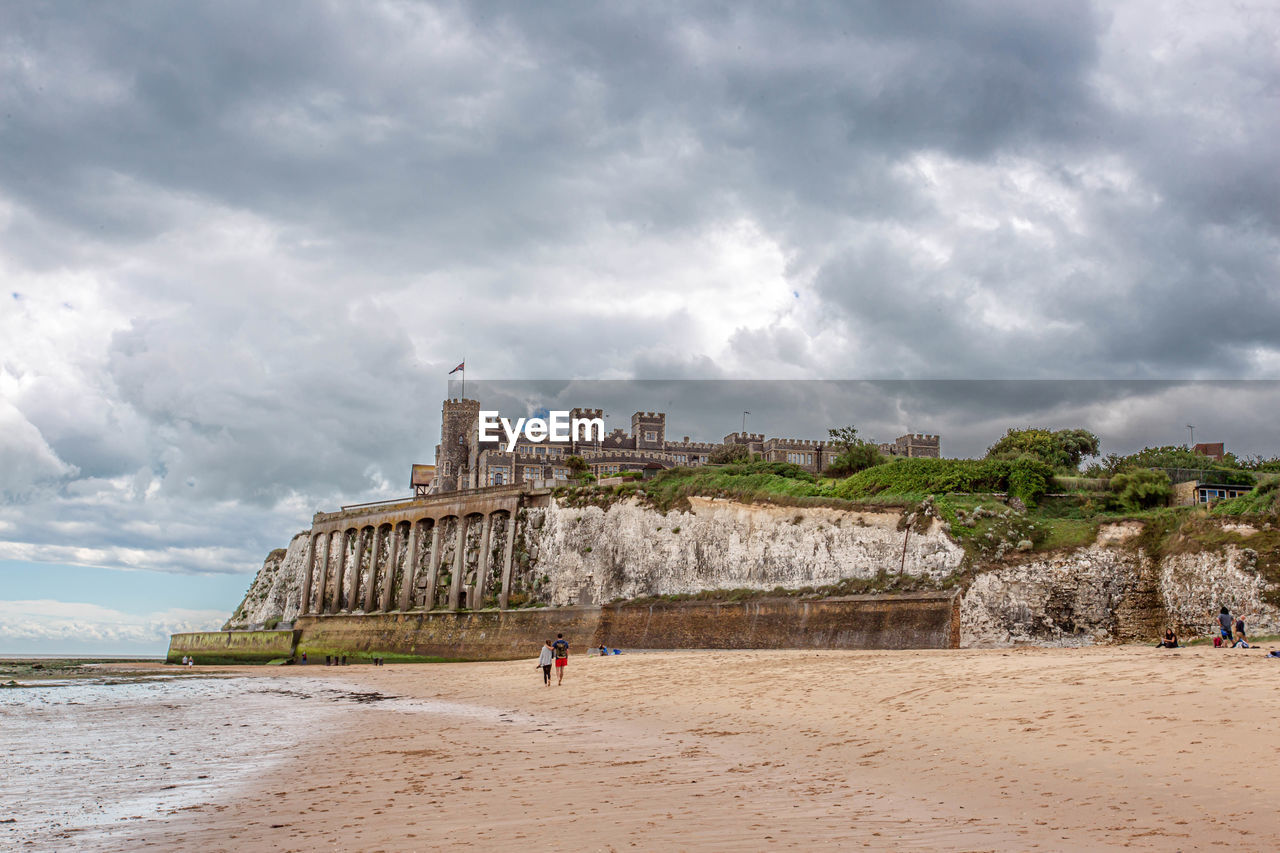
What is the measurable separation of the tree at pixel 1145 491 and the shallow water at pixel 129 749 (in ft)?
96.7

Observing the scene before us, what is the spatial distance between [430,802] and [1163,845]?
282 inches

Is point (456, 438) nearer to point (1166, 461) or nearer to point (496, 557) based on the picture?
point (496, 557)

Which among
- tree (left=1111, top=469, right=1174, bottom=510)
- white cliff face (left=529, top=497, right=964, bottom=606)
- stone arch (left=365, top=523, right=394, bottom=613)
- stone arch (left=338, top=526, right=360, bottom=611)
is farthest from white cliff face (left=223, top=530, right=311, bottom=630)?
tree (left=1111, top=469, right=1174, bottom=510)

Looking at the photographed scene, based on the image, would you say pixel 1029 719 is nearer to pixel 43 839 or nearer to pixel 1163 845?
pixel 1163 845

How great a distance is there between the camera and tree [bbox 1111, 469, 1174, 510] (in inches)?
1389

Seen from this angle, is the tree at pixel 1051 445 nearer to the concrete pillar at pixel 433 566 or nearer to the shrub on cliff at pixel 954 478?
the shrub on cliff at pixel 954 478

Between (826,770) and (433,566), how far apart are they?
4255 cm

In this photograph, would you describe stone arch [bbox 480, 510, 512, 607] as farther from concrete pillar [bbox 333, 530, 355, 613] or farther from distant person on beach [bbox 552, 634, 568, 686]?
distant person on beach [bbox 552, 634, 568, 686]

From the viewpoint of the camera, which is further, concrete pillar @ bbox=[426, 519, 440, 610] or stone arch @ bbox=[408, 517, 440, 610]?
stone arch @ bbox=[408, 517, 440, 610]

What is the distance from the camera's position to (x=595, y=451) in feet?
308

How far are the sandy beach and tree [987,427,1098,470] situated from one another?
48.3m

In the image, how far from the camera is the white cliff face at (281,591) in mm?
65812

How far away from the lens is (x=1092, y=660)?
62.7 feet

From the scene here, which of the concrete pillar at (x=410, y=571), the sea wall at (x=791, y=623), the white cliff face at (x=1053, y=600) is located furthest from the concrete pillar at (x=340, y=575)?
the white cliff face at (x=1053, y=600)
